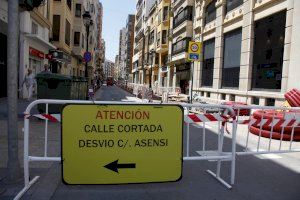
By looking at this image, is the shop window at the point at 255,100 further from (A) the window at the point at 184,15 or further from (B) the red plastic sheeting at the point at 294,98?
(A) the window at the point at 184,15

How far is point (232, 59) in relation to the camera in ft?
68.4

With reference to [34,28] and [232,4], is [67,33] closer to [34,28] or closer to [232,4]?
[34,28]

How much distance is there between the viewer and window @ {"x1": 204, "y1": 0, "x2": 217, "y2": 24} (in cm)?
2467

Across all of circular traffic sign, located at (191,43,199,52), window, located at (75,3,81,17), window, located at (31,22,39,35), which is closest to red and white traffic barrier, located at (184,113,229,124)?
circular traffic sign, located at (191,43,199,52)

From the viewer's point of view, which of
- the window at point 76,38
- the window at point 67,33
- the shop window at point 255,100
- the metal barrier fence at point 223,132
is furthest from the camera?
the window at point 76,38

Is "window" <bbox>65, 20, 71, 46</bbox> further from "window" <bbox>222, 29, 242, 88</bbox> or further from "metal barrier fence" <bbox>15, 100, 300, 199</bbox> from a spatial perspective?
"metal barrier fence" <bbox>15, 100, 300, 199</bbox>

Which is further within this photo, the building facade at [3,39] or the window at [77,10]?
the window at [77,10]

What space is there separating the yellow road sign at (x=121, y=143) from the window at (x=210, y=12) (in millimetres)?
21055

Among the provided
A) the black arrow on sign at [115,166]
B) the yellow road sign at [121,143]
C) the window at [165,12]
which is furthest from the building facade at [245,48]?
the window at [165,12]

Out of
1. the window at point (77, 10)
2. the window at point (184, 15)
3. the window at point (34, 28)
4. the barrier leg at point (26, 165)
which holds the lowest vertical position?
the barrier leg at point (26, 165)

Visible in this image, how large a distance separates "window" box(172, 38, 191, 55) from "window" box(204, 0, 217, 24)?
15.9 feet

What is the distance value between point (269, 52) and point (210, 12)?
1008cm

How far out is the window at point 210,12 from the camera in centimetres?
2467

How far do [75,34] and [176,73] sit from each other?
44.0ft
